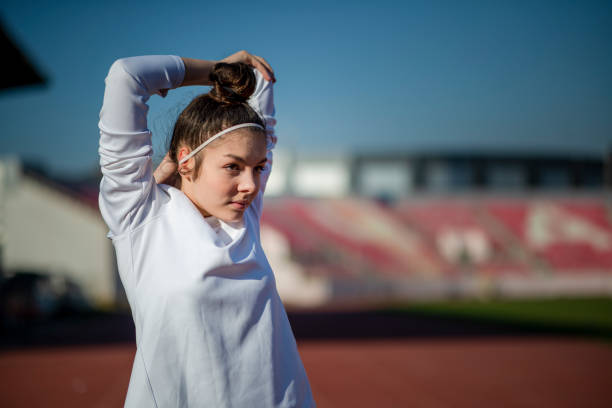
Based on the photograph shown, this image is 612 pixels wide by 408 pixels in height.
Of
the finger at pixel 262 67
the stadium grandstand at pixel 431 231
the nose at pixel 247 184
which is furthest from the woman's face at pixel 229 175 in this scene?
the stadium grandstand at pixel 431 231

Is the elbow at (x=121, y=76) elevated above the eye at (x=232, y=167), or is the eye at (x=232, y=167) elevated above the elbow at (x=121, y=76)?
the elbow at (x=121, y=76)

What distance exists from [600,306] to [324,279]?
9.47 m

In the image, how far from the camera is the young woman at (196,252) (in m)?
1.24

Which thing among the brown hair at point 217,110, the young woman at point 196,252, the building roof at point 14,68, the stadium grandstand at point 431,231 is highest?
the building roof at point 14,68

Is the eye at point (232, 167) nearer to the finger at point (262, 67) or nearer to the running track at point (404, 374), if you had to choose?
the finger at point (262, 67)

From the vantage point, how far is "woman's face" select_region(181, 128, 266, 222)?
134cm

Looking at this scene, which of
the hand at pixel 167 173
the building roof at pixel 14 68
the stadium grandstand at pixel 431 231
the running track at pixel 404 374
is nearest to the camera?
the hand at pixel 167 173

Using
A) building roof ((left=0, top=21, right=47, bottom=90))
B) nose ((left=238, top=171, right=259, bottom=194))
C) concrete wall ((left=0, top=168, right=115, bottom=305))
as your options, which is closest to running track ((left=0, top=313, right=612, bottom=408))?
building roof ((left=0, top=21, right=47, bottom=90))

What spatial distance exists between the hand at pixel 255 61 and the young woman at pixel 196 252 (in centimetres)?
20

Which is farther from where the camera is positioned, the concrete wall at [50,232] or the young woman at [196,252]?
the concrete wall at [50,232]

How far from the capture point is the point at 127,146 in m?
1.27

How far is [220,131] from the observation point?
4.47ft

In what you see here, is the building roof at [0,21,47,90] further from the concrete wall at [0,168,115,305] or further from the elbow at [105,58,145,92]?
the concrete wall at [0,168,115,305]

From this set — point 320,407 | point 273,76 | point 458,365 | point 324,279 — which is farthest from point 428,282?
point 273,76
